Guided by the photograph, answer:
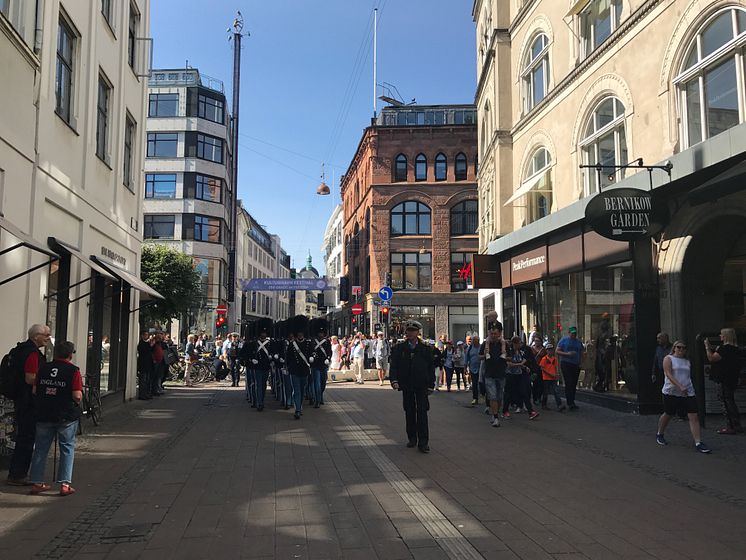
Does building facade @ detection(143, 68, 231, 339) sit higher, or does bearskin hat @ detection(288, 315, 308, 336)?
building facade @ detection(143, 68, 231, 339)

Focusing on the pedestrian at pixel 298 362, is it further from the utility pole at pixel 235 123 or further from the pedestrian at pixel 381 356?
the utility pole at pixel 235 123

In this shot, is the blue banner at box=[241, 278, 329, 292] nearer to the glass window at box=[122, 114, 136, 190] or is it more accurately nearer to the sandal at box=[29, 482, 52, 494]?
the glass window at box=[122, 114, 136, 190]

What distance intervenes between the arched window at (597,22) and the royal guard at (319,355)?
9348mm

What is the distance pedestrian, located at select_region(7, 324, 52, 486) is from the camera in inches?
264

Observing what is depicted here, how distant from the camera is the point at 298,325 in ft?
45.6

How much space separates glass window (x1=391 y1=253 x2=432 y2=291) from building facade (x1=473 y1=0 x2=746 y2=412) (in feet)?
72.4

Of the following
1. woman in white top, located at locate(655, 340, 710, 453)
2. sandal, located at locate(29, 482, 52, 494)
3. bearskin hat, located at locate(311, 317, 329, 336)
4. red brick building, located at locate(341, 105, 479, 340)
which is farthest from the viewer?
red brick building, located at locate(341, 105, 479, 340)

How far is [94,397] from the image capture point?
37.7ft

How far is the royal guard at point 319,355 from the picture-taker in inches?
543

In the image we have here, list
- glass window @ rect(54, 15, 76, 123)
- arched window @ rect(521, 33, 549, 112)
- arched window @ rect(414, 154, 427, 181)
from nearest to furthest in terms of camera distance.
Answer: glass window @ rect(54, 15, 76, 123) → arched window @ rect(521, 33, 549, 112) → arched window @ rect(414, 154, 427, 181)

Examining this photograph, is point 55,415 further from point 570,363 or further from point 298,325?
point 570,363

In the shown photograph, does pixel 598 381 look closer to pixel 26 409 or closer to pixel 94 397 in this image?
pixel 94 397

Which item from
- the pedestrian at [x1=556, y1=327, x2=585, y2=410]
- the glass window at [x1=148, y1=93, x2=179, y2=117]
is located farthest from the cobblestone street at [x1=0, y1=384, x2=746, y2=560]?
the glass window at [x1=148, y1=93, x2=179, y2=117]

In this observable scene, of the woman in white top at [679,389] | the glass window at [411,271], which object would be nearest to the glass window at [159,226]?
the glass window at [411,271]
